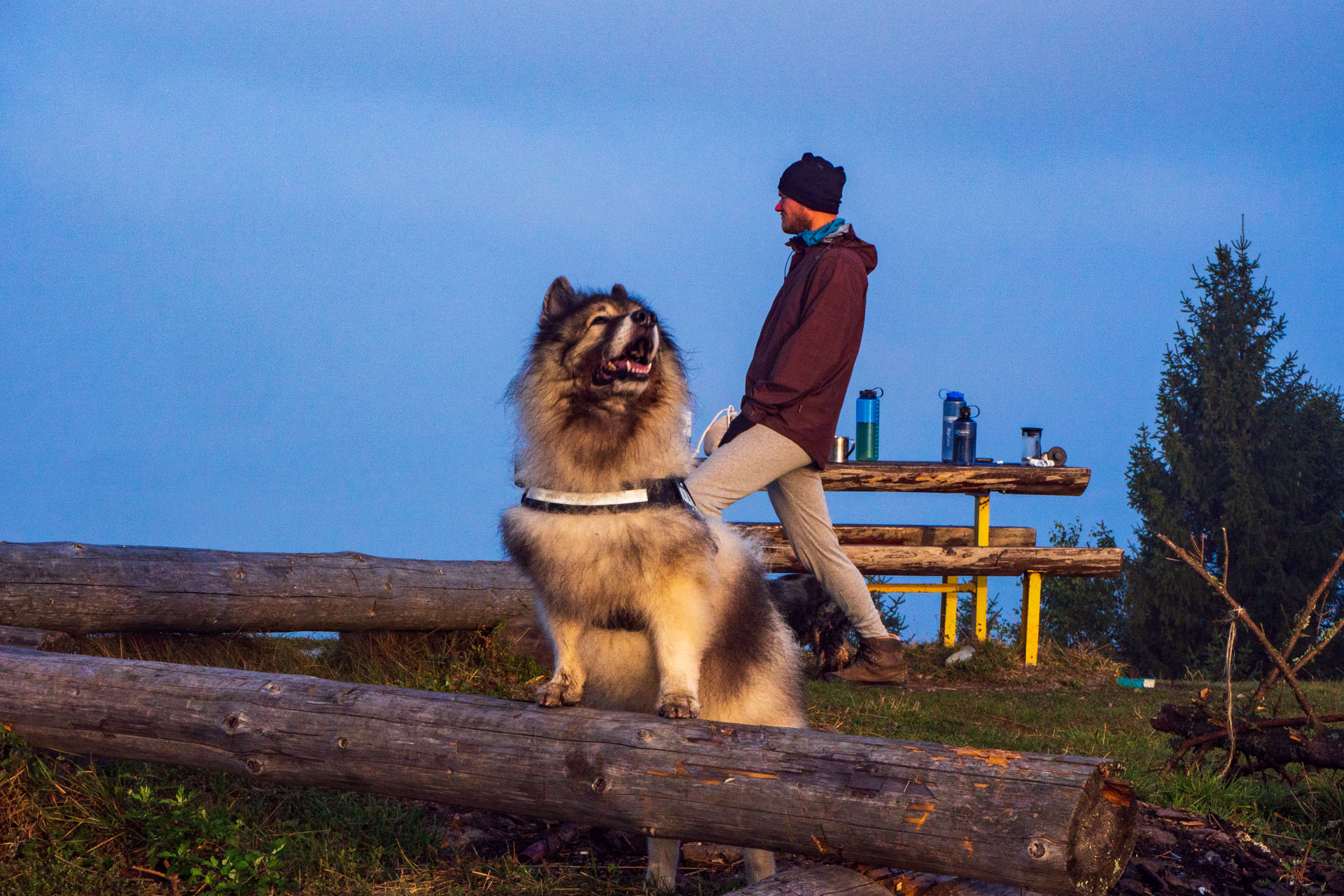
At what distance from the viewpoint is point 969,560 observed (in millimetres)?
10008

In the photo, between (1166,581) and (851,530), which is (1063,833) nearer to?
(851,530)

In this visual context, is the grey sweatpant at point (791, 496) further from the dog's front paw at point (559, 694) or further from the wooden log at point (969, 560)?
the wooden log at point (969, 560)

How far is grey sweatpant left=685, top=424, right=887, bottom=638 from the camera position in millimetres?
4840

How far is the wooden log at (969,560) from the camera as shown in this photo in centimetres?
986

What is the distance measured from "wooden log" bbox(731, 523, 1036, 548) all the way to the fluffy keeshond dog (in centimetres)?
657

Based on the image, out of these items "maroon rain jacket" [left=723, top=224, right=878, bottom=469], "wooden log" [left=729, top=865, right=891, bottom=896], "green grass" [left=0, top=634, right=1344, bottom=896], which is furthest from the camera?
"maroon rain jacket" [left=723, top=224, right=878, bottom=469]

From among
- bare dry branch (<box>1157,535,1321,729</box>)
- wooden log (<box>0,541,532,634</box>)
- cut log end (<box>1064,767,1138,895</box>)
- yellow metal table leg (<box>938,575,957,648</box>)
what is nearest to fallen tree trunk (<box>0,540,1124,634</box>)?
wooden log (<box>0,541,532,634</box>)

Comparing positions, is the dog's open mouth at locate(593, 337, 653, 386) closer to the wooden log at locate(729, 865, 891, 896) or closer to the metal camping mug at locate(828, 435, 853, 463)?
the wooden log at locate(729, 865, 891, 896)

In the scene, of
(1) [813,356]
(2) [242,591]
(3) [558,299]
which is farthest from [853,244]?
(2) [242,591]

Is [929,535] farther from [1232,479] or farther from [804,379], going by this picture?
[1232,479]

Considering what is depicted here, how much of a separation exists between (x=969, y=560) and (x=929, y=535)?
74 centimetres

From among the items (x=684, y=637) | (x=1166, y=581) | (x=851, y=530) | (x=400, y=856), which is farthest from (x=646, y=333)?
(x=1166, y=581)

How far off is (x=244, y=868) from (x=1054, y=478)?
8466 mm

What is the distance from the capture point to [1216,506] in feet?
57.9
